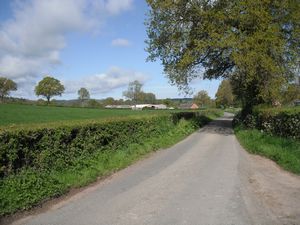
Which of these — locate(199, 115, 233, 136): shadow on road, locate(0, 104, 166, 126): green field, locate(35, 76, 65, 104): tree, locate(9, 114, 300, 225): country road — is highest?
locate(35, 76, 65, 104): tree

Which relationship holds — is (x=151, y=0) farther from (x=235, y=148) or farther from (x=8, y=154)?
(x=8, y=154)

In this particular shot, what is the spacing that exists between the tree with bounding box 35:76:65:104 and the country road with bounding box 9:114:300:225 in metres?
125

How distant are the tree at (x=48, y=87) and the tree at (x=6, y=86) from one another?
8.57 m

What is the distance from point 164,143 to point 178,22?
10427mm

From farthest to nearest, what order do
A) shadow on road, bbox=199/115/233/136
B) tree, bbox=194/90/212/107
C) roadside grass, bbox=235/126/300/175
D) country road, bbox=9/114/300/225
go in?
tree, bbox=194/90/212/107 < shadow on road, bbox=199/115/233/136 < roadside grass, bbox=235/126/300/175 < country road, bbox=9/114/300/225

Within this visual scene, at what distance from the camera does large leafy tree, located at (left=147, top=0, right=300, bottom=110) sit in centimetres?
2284

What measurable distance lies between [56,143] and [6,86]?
423 ft

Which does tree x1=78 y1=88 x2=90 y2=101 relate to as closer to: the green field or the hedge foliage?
the green field

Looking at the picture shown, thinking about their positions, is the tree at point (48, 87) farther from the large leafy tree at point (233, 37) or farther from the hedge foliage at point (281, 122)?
the hedge foliage at point (281, 122)

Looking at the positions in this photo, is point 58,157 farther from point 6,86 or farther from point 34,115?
point 6,86

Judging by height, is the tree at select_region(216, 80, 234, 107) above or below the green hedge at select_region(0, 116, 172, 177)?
above

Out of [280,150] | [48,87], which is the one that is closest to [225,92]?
[48,87]

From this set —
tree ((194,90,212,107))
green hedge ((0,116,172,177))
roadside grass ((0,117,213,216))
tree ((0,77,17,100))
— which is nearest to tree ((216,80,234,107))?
tree ((194,90,212,107))

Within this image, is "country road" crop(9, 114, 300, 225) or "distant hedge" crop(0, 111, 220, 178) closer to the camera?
"country road" crop(9, 114, 300, 225)
